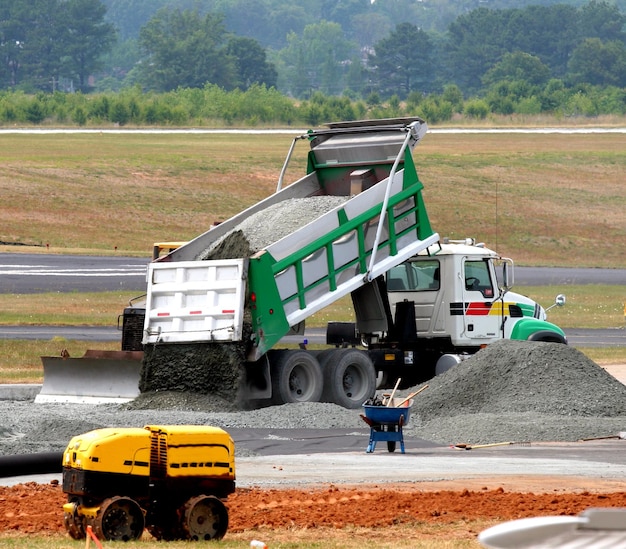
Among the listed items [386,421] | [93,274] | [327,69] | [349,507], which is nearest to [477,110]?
[93,274]

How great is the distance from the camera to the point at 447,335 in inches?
864

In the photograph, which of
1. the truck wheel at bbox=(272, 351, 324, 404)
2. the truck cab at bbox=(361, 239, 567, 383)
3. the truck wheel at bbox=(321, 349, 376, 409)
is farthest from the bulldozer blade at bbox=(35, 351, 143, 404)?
the truck cab at bbox=(361, 239, 567, 383)

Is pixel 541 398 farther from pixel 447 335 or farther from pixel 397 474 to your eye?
pixel 397 474

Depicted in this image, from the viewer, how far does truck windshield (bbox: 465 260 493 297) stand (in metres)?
22.0

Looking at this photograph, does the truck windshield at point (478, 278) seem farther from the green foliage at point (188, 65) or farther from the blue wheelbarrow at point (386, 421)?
the green foliage at point (188, 65)

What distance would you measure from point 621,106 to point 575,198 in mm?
40645

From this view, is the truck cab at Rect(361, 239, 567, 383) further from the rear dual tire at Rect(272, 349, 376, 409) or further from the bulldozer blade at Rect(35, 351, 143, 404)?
the bulldozer blade at Rect(35, 351, 143, 404)

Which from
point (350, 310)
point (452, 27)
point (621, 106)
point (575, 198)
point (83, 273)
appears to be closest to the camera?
point (350, 310)

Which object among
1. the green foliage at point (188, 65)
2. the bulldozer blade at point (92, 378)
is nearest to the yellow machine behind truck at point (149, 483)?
the bulldozer blade at point (92, 378)

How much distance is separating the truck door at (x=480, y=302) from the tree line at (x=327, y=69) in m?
101

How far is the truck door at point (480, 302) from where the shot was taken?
72.1 ft

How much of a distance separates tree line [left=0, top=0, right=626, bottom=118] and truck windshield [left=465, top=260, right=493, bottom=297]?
100593mm

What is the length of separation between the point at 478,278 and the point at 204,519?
43.0 ft

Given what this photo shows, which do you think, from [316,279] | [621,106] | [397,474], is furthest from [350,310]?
[621,106]
